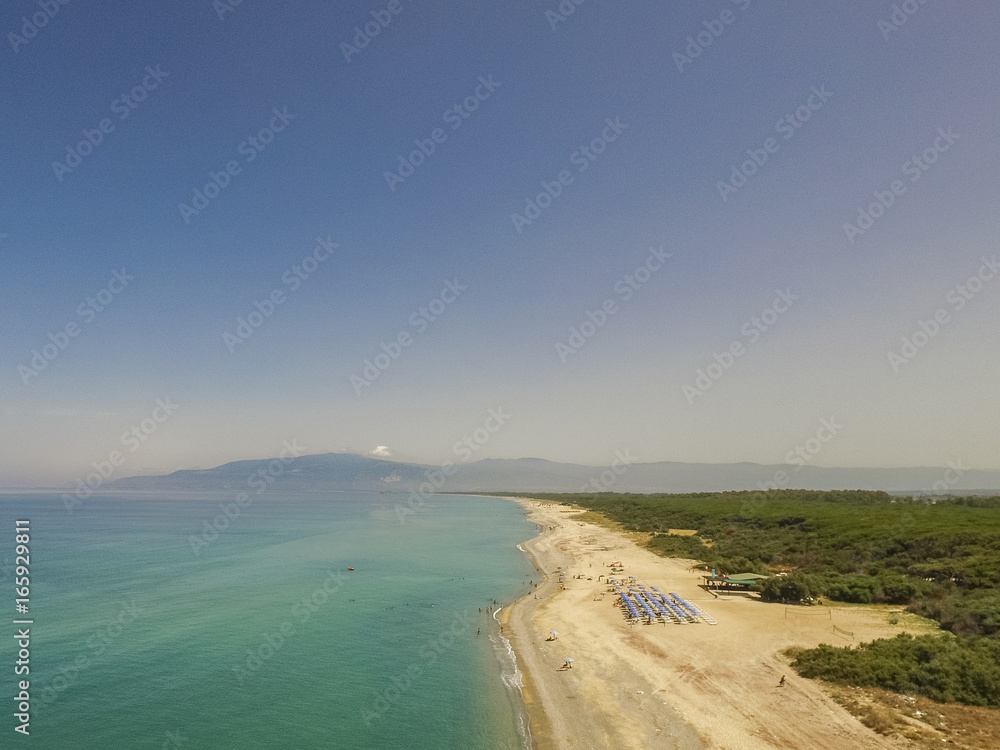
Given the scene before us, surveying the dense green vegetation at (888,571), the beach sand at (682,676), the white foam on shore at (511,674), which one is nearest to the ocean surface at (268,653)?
the white foam on shore at (511,674)

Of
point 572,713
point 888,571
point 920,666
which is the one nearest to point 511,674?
point 572,713

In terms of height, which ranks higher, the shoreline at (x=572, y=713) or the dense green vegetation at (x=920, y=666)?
the dense green vegetation at (x=920, y=666)

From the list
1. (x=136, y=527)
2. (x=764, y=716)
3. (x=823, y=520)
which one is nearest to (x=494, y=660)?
(x=764, y=716)

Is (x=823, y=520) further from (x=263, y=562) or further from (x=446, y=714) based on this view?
(x=263, y=562)

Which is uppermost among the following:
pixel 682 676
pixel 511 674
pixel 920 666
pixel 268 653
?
pixel 920 666

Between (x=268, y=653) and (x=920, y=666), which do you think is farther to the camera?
(x=268, y=653)

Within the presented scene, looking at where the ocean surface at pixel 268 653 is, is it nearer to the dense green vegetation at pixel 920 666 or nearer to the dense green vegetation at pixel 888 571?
the dense green vegetation at pixel 920 666

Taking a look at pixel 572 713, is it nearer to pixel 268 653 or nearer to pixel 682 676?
pixel 682 676
